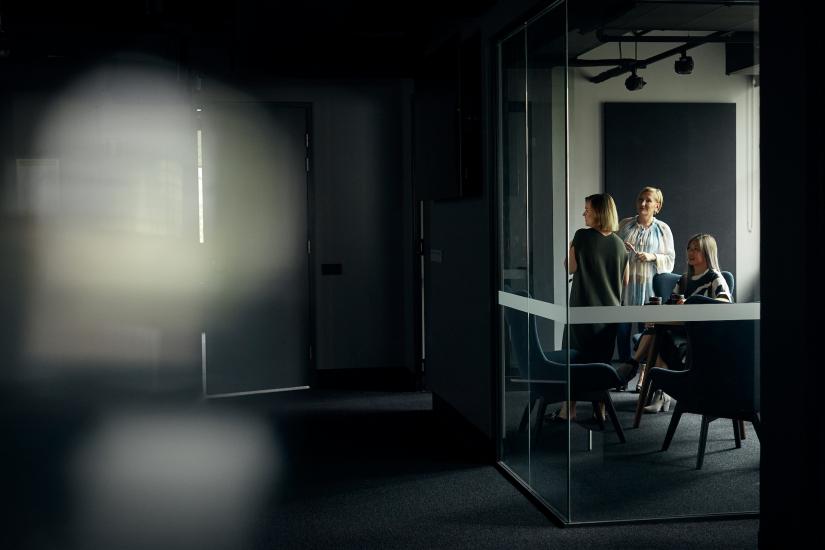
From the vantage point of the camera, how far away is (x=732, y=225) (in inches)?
174

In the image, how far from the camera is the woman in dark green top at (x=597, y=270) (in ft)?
14.8

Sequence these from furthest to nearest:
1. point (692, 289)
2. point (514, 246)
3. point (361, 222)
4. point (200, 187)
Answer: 1. point (361, 222)
2. point (200, 187)
3. point (514, 246)
4. point (692, 289)

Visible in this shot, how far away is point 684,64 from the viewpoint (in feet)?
14.8

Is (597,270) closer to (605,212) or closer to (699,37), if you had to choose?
(605,212)

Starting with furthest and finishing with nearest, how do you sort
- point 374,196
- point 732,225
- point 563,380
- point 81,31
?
1. point 374,196
2. point 81,31
3. point 563,380
4. point 732,225

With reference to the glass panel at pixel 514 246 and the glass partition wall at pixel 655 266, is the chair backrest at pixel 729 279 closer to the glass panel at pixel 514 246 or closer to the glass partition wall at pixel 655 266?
the glass partition wall at pixel 655 266

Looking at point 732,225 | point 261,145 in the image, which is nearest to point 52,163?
point 261,145

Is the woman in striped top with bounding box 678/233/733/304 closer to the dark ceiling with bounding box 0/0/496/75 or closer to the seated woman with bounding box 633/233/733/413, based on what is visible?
the seated woman with bounding box 633/233/733/413

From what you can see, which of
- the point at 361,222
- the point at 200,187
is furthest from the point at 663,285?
the point at 200,187

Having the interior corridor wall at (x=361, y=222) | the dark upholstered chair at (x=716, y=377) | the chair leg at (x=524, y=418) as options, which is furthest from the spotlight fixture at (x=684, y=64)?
the interior corridor wall at (x=361, y=222)

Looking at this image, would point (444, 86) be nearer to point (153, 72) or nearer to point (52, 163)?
point (153, 72)

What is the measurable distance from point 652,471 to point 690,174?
4.62 feet

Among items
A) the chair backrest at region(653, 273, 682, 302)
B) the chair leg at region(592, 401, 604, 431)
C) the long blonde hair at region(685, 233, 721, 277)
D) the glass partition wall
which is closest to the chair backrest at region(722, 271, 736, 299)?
the glass partition wall
